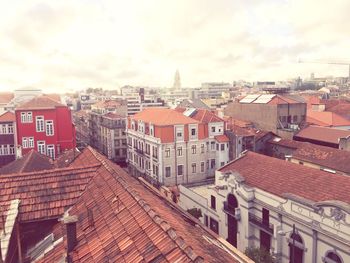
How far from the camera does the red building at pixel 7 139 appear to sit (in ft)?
139

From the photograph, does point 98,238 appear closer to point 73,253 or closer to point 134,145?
point 73,253

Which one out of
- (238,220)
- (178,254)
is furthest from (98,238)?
(238,220)

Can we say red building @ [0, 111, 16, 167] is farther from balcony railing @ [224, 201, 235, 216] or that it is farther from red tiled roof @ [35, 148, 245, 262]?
red tiled roof @ [35, 148, 245, 262]

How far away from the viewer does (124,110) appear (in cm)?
7894

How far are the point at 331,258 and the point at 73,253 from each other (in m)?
16.4

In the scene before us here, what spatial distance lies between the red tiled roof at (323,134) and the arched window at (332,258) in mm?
26491

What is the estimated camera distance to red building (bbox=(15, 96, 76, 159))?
41375mm

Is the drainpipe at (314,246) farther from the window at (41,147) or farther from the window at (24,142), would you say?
the window at (24,142)

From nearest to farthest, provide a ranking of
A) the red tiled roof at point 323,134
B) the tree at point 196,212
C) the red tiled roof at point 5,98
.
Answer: the tree at point 196,212 < the red tiled roof at point 323,134 < the red tiled roof at point 5,98

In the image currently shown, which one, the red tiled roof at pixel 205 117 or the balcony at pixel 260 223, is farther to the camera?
the red tiled roof at pixel 205 117

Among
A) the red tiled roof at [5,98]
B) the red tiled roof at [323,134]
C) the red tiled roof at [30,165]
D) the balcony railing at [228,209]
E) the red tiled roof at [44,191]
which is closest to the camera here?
the red tiled roof at [44,191]

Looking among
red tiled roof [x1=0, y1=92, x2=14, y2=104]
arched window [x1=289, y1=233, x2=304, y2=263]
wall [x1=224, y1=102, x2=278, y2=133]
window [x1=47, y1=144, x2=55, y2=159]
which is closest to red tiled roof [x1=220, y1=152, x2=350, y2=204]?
arched window [x1=289, y1=233, x2=304, y2=263]

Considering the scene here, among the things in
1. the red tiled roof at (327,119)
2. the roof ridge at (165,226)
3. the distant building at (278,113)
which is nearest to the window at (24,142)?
the roof ridge at (165,226)

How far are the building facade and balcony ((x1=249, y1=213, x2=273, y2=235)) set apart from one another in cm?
2104
